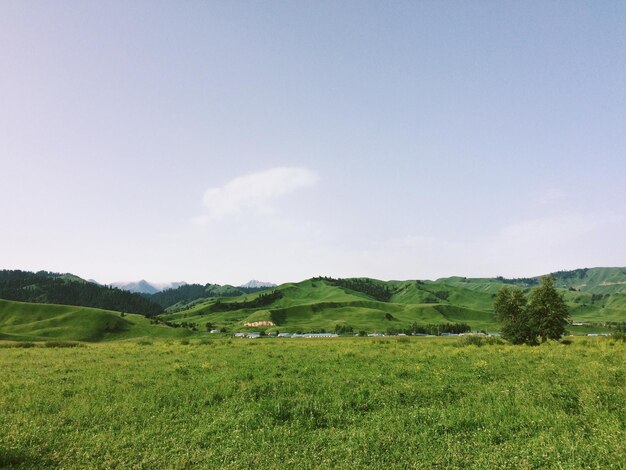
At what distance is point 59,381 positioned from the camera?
26.3 meters

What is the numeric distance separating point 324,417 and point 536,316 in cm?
7592

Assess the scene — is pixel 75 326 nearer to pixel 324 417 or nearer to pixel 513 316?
pixel 513 316

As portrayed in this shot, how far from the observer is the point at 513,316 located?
8181 cm

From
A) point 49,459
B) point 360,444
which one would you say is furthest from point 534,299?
point 49,459

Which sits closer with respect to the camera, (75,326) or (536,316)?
(536,316)

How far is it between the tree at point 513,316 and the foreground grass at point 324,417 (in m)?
57.8

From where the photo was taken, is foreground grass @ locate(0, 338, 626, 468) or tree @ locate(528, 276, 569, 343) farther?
tree @ locate(528, 276, 569, 343)

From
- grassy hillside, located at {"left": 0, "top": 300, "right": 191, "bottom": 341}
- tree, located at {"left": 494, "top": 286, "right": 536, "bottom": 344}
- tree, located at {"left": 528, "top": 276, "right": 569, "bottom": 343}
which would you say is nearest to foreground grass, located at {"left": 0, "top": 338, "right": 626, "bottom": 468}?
tree, located at {"left": 528, "top": 276, "right": 569, "bottom": 343}

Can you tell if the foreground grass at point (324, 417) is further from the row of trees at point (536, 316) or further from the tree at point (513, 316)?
the tree at point (513, 316)

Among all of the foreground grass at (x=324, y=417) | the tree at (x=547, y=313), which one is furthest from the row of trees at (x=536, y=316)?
the foreground grass at (x=324, y=417)

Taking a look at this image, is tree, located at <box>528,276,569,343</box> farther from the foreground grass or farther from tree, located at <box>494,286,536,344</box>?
the foreground grass

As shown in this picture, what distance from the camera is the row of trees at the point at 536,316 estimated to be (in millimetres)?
75438

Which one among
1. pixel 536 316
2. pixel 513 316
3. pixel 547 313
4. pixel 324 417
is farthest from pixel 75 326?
pixel 324 417

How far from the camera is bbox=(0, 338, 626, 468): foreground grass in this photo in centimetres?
1312
